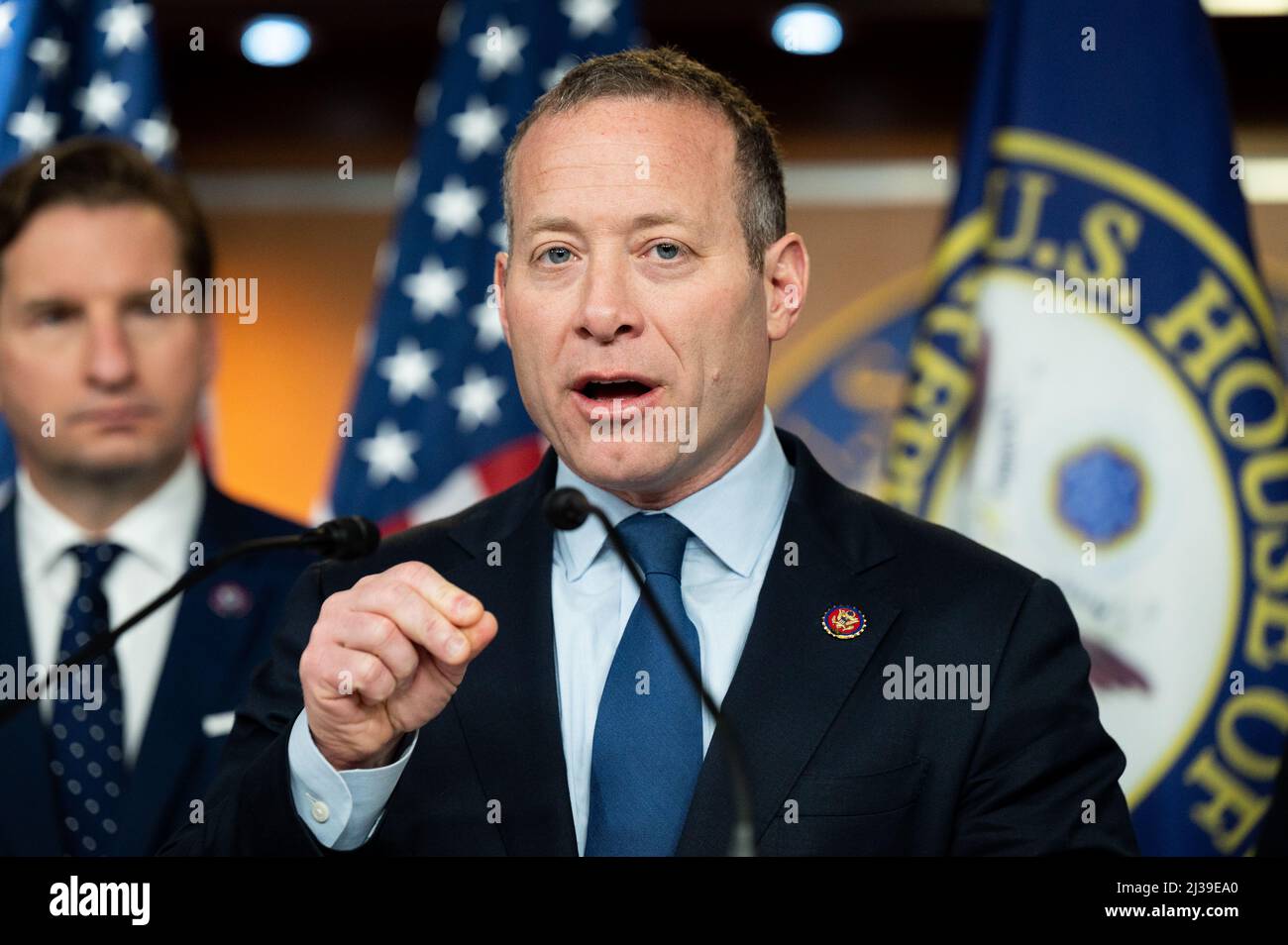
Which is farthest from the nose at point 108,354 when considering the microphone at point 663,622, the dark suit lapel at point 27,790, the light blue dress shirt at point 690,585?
the microphone at point 663,622

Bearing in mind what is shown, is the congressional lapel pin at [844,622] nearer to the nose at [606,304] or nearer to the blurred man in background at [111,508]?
the nose at [606,304]

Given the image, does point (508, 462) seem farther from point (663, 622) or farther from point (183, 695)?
point (663, 622)

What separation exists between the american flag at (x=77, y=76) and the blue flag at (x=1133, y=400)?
2.02 meters

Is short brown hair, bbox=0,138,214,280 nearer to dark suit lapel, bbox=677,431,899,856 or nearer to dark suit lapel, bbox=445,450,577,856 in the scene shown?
dark suit lapel, bbox=445,450,577,856

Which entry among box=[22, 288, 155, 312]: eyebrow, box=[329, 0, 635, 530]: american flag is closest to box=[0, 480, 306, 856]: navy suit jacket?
box=[22, 288, 155, 312]: eyebrow

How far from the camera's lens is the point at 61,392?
10.5ft

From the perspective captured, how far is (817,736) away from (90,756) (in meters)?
1.67

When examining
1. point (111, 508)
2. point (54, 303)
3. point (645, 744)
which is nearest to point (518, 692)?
point (645, 744)

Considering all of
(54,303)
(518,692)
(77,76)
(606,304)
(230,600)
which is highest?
(77,76)

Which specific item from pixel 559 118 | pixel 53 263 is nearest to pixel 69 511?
pixel 53 263

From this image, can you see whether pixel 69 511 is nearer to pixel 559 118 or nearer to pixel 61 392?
pixel 61 392

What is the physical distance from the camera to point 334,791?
67.1 inches

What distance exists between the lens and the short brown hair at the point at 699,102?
211 centimetres
